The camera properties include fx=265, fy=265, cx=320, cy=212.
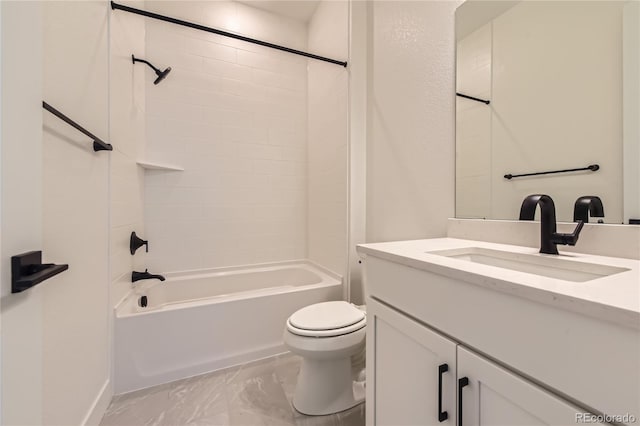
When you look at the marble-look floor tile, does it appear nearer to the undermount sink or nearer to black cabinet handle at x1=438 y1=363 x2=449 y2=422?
black cabinet handle at x1=438 y1=363 x2=449 y2=422

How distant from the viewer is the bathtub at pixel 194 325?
1.48 m

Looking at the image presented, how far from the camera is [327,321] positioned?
4.39 feet

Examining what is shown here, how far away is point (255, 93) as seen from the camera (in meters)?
2.43

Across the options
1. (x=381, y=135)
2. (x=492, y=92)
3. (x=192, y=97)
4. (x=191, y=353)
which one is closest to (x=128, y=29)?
(x=192, y=97)

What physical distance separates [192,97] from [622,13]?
2.47 m

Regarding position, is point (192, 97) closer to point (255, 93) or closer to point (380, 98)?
point (255, 93)

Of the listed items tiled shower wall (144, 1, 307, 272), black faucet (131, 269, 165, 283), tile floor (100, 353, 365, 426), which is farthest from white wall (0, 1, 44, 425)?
tiled shower wall (144, 1, 307, 272)

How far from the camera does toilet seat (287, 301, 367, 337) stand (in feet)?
4.18

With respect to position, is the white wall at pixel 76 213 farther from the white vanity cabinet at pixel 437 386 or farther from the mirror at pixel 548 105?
the mirror at pixel 548 105

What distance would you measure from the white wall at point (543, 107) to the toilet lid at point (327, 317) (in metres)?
0.81

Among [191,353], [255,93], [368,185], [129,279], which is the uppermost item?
[255,93]

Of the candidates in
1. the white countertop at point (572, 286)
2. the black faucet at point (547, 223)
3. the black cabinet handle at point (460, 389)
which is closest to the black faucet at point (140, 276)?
the white countertop at point (572, 286)

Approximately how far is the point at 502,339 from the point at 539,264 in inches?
17.4

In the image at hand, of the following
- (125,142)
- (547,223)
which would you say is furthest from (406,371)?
(125,142)
